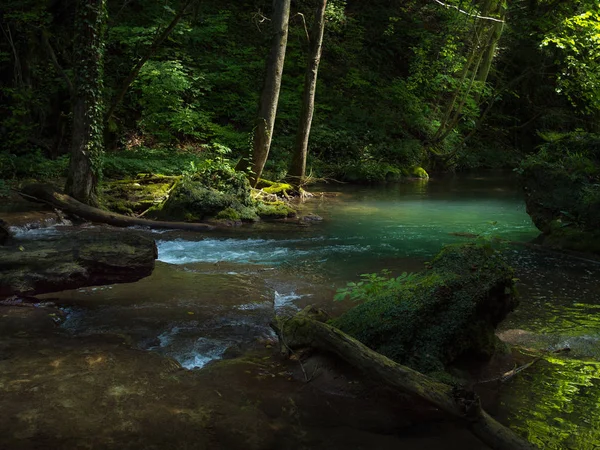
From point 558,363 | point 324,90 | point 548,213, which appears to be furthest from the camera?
point 324,90

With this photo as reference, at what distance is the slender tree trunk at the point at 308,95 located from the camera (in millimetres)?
15164

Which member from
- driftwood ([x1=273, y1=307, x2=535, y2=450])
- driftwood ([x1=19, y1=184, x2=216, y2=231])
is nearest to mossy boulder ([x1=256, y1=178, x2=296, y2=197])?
driftwood ([x1=19, y1=184, x2=216, y2=231])

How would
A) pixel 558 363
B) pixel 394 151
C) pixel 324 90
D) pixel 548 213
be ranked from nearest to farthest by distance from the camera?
pixel 558 363, pixel 548 213, pixel 394 151, pixel 324 90

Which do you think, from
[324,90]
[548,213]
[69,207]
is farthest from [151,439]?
[324,90]

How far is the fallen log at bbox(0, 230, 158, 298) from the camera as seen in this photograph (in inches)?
232

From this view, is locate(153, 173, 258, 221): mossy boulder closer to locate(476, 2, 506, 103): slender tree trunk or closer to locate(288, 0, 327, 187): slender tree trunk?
locate(288, 0, 327, 187): slender tree trunk

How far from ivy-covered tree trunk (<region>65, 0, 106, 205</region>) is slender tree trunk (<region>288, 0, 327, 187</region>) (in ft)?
21.5

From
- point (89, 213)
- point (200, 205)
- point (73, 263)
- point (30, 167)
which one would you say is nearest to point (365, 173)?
point (200, 205)

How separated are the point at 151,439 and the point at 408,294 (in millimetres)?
2633

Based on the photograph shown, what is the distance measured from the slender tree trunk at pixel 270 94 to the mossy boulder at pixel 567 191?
261 inches

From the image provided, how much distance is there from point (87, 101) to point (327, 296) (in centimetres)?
695

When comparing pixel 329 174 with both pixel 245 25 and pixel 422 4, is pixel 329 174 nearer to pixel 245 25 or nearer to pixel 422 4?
pixel 245 25

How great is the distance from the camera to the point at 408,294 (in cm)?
498

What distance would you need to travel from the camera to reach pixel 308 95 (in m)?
15.9
